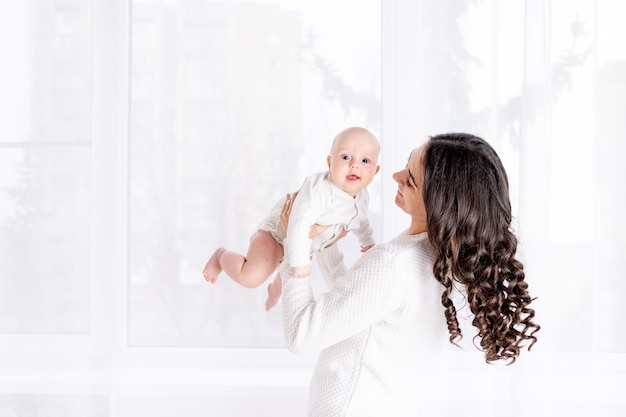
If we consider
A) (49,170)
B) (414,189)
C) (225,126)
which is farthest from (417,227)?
(49,170)

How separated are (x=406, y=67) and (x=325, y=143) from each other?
369 millimetres

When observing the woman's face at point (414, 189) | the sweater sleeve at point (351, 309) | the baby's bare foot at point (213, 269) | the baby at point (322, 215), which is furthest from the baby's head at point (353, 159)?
the baby's bare foot at point (213, 269)

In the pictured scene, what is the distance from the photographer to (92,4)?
2232mm

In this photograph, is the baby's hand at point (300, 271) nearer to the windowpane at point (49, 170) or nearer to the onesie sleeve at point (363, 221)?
the onesie sleeve at point (363, 221)

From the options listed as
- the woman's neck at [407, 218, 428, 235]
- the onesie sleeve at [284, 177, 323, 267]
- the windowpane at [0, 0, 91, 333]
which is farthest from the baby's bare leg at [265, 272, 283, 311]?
the windowpane at [0, 0, 91, 333]

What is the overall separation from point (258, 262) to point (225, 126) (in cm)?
78

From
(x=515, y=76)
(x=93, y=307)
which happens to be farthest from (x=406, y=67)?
(x=93, y=307)

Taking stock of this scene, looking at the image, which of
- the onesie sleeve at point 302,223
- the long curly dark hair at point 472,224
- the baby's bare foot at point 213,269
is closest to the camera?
the long curly dark hair at point 472,224

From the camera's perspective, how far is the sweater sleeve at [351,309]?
1.25m

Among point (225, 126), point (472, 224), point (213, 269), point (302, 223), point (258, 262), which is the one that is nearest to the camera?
point (472, 224)

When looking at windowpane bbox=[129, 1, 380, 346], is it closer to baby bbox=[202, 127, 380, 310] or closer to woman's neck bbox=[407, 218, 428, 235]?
baby bbox=[202, 127, 380, 310]

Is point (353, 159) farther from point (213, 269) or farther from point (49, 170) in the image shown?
point (49, 170)

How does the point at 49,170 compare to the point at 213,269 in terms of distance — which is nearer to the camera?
the point at 213,269

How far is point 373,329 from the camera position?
1.32m
